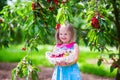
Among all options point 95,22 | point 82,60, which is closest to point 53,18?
point 95,22

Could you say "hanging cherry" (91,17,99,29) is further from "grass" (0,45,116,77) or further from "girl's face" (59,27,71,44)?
"grass" (0,45,116,77)

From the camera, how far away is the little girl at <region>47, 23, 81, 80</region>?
4.77 m

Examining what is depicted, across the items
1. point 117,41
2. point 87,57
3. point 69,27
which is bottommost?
point 87,57

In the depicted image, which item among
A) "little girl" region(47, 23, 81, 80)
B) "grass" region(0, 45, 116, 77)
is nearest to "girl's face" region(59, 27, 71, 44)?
"little girl" region(47, 23, 81, 80)

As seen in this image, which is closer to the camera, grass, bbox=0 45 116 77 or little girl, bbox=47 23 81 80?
little girl, bbox=47 23 81 80

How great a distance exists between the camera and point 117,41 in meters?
7.00

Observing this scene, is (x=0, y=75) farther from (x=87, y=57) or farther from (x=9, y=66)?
(x=87, y=57)

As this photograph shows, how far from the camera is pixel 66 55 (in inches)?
188

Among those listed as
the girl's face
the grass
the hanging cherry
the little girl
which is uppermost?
the hanging cherry

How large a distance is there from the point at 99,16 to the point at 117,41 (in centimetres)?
220

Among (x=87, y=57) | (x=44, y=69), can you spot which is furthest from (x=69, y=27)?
(x=87, y=57)

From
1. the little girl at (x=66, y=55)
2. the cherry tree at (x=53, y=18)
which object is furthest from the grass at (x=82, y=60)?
the little girl at (x=66, y=55)

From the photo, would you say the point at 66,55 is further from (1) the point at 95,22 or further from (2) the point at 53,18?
(2) the point at 53,18

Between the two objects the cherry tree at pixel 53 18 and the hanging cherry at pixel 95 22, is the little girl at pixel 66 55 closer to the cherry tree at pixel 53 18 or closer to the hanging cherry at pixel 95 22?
the cherry tree at pixel 53 18
